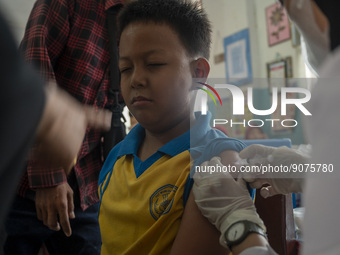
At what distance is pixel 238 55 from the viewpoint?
3201mm

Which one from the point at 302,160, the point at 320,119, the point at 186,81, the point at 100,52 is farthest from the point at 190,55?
the point at 320,119

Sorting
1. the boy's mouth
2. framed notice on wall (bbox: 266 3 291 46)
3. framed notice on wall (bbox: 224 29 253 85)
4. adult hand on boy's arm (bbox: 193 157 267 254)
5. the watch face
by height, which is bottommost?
the watch face

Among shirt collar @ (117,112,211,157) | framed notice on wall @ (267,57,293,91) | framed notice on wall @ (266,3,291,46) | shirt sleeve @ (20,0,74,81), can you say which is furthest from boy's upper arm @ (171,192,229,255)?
framed notice on wall @ (266,3,291,46)

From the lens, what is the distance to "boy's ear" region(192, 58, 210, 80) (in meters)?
1.11

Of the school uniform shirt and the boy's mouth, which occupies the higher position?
the boy's mouth

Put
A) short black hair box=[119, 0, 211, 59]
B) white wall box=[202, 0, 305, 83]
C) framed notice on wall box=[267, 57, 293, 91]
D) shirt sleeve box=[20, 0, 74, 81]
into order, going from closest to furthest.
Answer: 1. short black hair box=[119, 0, 211, 59]
2. shirt sleeve box=[20, 0, 74, 81]
3. framed notice on wall box=[267, 57, 293, 91]
4. white wall box=[202, 0, 305, 83]

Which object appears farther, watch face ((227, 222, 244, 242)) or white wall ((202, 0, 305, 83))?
white wall ((202, 0, 305, 83))

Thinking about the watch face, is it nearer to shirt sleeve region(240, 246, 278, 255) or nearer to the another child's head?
shirt sleeve region(240, 246, 278, 255)

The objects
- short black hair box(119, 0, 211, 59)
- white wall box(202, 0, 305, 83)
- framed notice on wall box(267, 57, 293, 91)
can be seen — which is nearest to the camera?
short black hair box(119, 0, 211, 59)

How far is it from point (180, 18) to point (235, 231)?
71 centimetres

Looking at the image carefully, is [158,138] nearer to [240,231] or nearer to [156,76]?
[156,76]

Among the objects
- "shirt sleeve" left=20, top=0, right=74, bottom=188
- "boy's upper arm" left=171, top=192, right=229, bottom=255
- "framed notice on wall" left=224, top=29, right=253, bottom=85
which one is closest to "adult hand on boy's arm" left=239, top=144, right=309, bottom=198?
"boy's upper arm" left=171, top=192, right=229, bottom=255

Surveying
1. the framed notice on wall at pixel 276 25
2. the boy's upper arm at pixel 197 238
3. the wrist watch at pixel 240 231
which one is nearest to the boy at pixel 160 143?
the boy's upper arm at pixel 197 238

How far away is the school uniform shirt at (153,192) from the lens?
0.88 metres
